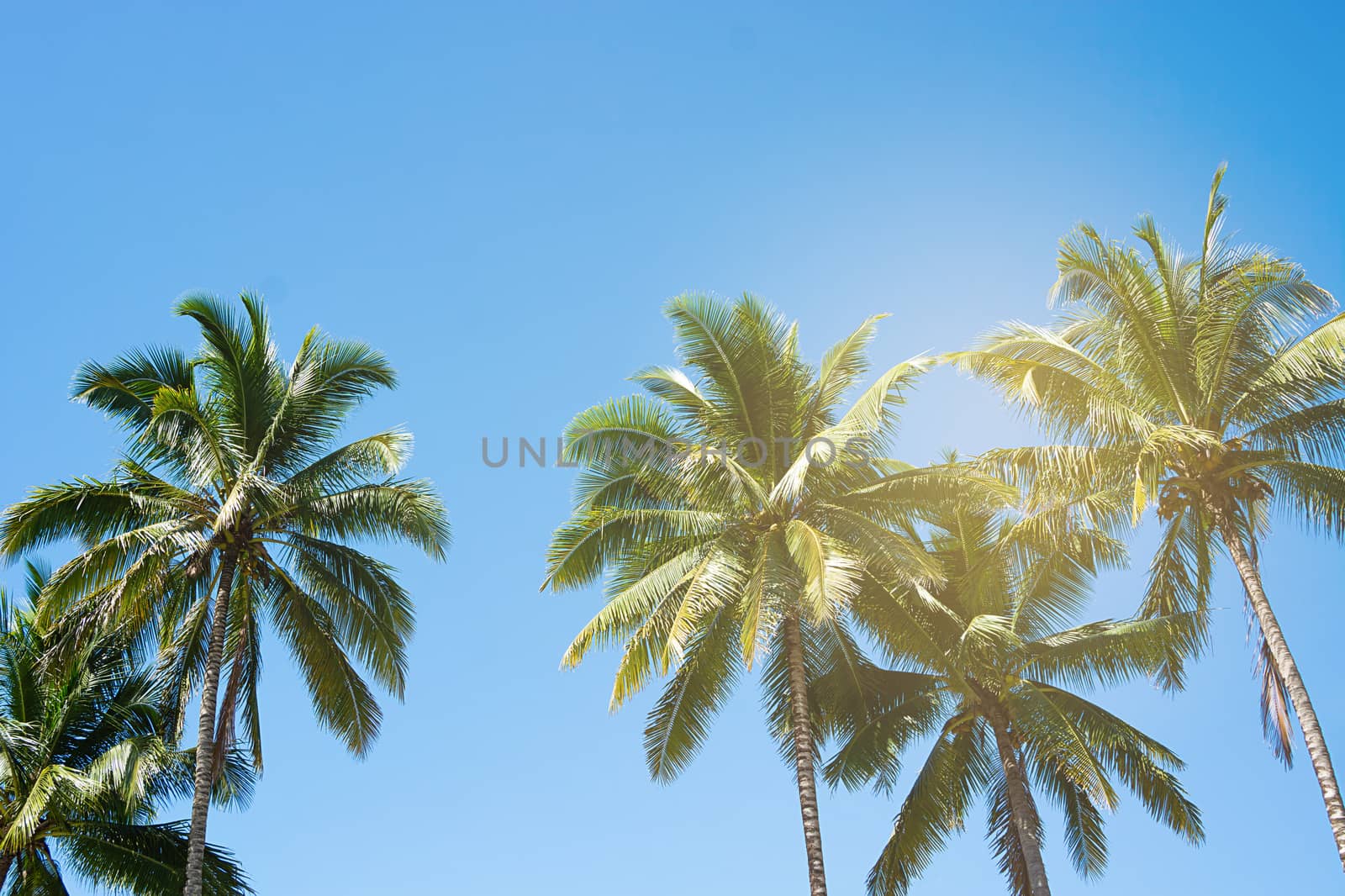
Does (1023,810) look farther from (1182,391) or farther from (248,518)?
(248,518)

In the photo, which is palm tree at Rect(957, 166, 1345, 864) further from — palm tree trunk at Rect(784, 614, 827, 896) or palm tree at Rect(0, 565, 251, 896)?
palm tree at Rect(0, 565, 251, 896)

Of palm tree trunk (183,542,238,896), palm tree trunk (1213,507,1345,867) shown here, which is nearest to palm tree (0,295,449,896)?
palm tree trunk (183,542,238,896)

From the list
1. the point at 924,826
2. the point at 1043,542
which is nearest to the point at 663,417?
the point at 1043,542

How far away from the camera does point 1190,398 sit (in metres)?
19.2

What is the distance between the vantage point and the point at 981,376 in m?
20.4

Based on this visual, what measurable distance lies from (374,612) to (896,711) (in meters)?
9.87

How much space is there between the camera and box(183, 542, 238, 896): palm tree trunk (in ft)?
57.4

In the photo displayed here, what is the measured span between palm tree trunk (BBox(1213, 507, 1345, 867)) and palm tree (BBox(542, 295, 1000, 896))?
4521 millimetres

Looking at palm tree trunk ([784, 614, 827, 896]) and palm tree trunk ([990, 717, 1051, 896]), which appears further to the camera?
palm tree trunk ([990, 717, 1051, 896])

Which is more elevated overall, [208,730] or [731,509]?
[731,509]

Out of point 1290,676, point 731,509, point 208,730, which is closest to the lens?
A: point 1290,676

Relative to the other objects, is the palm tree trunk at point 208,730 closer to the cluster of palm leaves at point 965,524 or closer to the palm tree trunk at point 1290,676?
the cluster of palm leaves at point 965,524

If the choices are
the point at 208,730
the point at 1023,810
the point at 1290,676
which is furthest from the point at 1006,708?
the point at 208,730

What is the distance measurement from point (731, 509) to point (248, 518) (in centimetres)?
837
